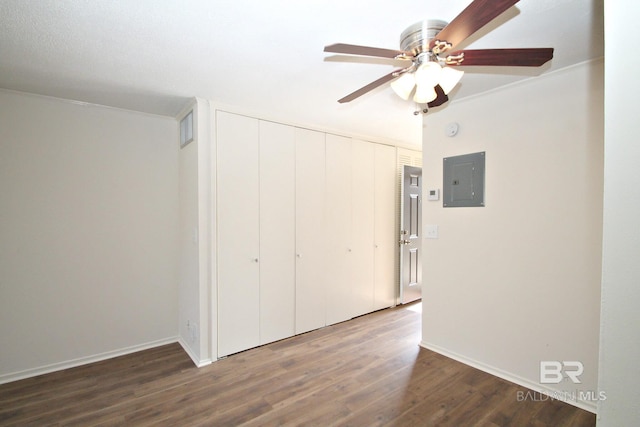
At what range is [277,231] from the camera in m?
2.99

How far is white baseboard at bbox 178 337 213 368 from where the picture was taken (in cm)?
254

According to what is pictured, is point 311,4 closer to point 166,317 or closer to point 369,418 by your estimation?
point 369,418

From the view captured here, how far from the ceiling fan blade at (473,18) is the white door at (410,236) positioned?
2872 millimetres

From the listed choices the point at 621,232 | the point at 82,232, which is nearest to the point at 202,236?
the point at 82,232

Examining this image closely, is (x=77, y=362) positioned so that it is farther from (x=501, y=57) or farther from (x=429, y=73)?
(x=501, y=57)

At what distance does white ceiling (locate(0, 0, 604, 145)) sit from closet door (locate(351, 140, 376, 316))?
43.8 inches

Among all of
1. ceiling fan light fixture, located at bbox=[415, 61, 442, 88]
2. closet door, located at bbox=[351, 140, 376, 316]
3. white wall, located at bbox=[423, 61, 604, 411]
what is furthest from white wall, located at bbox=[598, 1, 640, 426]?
closet door, located at bbox=[351, 140, 376, 316]

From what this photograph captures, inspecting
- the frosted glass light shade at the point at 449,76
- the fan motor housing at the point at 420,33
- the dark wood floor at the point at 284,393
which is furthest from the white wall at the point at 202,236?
the frosted glass light shade at the point at 449,76

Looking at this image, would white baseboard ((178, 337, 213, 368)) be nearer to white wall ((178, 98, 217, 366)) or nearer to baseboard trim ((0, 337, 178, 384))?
white wall ((178, 98, 217, 366))

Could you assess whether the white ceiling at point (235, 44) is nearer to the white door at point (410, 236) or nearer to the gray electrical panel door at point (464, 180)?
the gray electrical panel door at point (464, 180)

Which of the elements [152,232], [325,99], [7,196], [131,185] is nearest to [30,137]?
[7,196]

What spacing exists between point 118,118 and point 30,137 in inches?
26.4

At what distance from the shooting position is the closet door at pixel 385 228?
12.7 ft

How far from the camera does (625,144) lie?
2.32 feet
